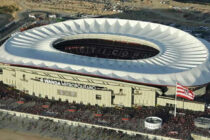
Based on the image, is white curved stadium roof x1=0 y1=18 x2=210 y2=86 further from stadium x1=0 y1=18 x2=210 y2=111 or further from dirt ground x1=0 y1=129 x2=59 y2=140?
dirt ground x1=0 y1=129 x2=59 y2=140

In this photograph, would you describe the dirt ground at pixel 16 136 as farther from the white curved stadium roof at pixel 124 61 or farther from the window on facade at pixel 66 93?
the white curved stadium roof at pixel 124 61

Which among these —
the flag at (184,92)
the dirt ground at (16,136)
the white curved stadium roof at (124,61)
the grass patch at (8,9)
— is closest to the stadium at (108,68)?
the white curved stadium roof at (124,61)

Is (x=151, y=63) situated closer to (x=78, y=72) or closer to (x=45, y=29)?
(x=78, y=72)

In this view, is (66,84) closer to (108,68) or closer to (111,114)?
(108,68)

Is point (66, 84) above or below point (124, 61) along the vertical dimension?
below

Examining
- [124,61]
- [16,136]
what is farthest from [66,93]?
[124,61]

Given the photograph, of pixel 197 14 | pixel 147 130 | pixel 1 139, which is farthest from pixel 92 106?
pixel 197 14
